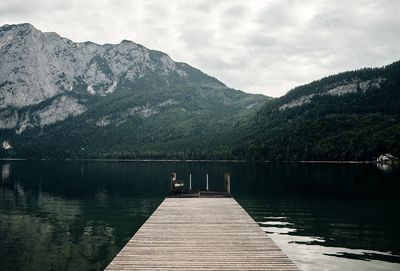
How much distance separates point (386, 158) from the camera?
194 m

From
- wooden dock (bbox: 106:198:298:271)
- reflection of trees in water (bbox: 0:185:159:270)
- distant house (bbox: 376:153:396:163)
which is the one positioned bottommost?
reflection of trees in water (bbox: 0:185:159:270)

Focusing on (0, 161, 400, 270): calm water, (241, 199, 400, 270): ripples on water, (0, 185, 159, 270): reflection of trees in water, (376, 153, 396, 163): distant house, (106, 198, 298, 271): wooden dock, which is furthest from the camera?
(376, 153, 396, 163): distant house

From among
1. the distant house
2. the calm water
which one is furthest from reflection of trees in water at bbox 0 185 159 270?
the distant house

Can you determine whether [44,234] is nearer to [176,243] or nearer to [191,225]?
[191,225]

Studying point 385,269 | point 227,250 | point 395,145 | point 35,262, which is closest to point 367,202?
point 385,269

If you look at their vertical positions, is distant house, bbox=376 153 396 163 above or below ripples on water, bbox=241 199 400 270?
above

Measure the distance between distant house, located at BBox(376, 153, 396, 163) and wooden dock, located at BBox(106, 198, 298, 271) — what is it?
6840 inches

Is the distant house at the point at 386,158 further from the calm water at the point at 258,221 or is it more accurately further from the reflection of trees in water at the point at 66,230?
the reflection of trees in water at the point at 66,230

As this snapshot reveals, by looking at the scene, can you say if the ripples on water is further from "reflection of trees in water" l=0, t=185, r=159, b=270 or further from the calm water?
"reflection of trees in water" l=0, t=185, r=159, b=270

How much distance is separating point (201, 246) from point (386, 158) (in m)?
190

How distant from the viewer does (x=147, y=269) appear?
62.3ft

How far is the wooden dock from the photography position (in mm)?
19875

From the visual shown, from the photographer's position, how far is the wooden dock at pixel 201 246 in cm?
1988

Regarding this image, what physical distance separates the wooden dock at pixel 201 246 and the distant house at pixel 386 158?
570ft
